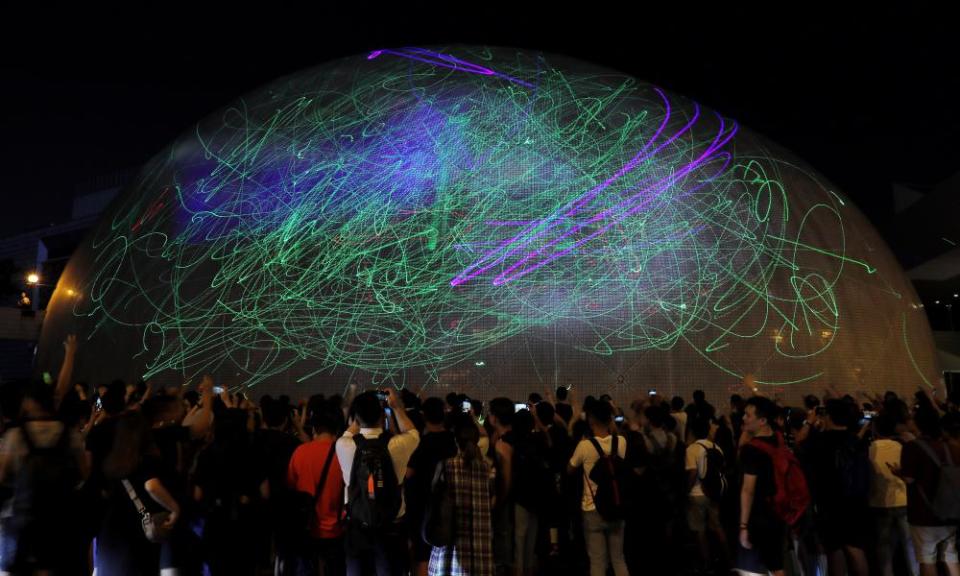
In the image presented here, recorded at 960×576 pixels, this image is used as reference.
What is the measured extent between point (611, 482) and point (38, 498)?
15.9ft

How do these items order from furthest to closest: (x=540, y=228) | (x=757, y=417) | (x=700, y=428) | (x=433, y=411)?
(x=540, y=228), (x=700, y=428), (x=757, y=417), (x=433, y=411)

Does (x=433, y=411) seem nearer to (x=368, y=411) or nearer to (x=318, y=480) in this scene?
(x=368, y=411)

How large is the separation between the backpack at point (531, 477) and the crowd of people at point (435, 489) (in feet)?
0.07

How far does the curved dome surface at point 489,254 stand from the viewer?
1866 centimetres

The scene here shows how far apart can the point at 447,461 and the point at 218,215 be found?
54.8 ft

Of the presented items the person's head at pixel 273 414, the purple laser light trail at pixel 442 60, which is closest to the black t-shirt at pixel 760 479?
the person's head at pixel 273 414

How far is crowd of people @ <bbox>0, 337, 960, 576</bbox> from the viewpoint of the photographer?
566 cm

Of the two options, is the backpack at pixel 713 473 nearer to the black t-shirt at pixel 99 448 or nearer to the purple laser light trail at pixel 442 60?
the black t-shirt at pixel 99 448

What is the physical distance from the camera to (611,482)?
Result: 7.54 m

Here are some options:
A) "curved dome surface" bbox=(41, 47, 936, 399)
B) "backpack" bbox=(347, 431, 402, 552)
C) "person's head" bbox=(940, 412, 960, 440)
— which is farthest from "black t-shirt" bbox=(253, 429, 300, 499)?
"curved dome surface" bbox=(41, 47, 936, 399)

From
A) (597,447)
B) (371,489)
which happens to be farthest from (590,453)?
(371,489)

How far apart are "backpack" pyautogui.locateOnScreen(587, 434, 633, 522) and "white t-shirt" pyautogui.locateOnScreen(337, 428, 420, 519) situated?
191 centimetres

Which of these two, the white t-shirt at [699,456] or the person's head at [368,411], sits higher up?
the person's head at [368,411]

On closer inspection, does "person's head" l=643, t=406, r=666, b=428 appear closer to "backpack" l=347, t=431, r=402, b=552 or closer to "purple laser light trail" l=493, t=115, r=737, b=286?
"backpack" l=347, t=431, r=402, b=552
